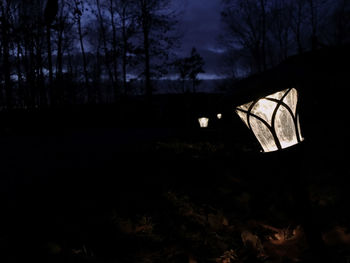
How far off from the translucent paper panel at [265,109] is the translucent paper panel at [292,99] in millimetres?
80

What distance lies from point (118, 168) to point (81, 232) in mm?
1404

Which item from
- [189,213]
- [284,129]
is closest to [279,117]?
[284,129]

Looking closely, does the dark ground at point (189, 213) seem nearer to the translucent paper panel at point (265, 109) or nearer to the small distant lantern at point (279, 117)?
the small distant lantern at point (279, 117)

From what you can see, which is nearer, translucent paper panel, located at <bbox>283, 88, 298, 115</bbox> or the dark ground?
translucent paper panel, located at <bbox>283, 88, 298, 115</bbox>

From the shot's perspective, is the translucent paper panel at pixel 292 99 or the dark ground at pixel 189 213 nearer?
the translucent paper panel at pixel 292 99

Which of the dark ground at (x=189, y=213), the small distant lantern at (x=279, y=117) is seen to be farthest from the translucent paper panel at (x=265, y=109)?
the dark ground at (x=189, y=213)

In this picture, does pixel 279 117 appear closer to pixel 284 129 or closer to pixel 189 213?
pixel 284 129

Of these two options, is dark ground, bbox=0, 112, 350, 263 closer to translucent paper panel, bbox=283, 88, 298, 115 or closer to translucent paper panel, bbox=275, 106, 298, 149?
translucent paper panel, bbox=275, 106, 298, 149

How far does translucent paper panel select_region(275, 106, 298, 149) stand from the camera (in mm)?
1401

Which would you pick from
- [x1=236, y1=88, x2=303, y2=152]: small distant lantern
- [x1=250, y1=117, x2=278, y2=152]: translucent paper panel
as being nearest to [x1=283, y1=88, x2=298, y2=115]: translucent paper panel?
[x1=236, y1=88, x2=303, y2=152]: small distant lantern

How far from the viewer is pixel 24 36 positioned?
19047 millimetres

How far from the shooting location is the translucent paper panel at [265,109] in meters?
1.41

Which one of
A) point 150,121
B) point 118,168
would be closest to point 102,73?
point 150,121

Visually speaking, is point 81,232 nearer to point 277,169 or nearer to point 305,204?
point 305,204
